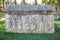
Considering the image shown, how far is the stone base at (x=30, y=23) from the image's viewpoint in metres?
6.96

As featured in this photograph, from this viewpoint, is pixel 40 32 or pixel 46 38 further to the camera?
pixel 40 32

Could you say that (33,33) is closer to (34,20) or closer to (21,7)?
(34,20)

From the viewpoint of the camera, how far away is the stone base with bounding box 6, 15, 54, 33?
22.9 ft

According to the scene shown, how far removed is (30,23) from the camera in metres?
7.02

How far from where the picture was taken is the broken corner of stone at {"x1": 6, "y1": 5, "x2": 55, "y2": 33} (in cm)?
695

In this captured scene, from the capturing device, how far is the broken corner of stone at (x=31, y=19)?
6.95 meters

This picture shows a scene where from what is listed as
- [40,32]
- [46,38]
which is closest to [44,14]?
[40,32]

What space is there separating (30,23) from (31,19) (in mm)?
Answer: 144

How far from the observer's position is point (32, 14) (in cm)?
700

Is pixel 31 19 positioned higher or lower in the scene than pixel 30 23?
higher

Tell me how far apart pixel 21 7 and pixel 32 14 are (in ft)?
1.67

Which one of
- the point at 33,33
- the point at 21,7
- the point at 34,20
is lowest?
the point at 33,33

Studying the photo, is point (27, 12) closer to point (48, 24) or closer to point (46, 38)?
point (48, 24)

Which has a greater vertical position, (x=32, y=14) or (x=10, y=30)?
(x=32, y=14)
